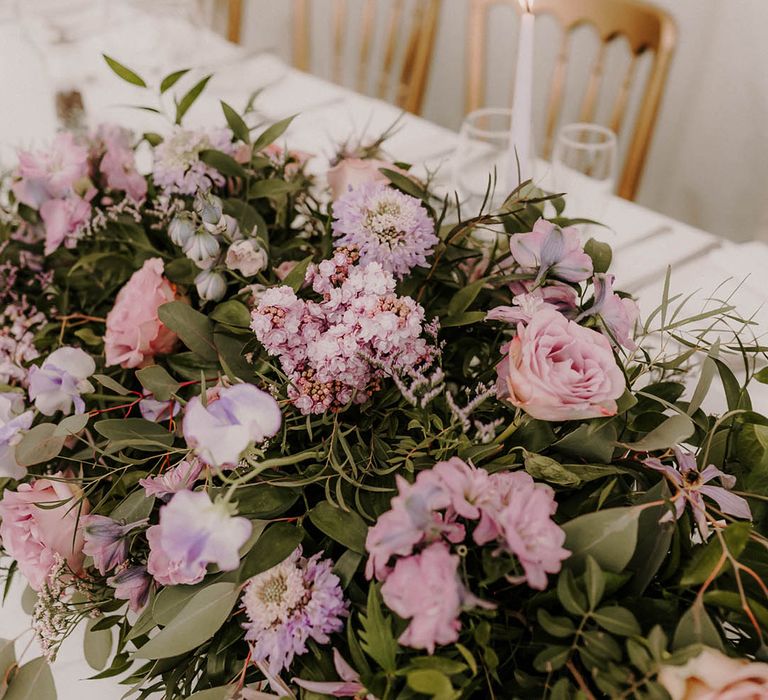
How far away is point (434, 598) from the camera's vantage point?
12.4 inches

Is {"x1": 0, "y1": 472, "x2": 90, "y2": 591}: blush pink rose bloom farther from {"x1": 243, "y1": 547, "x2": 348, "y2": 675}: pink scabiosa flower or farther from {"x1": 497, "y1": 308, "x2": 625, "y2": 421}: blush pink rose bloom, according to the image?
{"x1": 497, "y1": 308, "x2": 625, "y2": 421}: blush pink rose bloom

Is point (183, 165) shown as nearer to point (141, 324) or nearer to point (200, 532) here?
point (141, 324)

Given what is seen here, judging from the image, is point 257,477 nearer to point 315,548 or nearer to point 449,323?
point 315,548

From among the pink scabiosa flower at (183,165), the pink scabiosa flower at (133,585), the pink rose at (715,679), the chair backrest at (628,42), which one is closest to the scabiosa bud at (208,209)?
the pink scabiosa flower at (183,165)

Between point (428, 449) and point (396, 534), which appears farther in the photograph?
point (428, 449)

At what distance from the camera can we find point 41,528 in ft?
1.57

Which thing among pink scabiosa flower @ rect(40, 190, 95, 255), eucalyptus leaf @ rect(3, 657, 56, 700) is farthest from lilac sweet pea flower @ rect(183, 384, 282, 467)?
pink scabiosa flower @ rect(40, 190, 95, 255)

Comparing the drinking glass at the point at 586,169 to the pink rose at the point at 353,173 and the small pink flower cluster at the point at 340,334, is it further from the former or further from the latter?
the small pink flower cluster at the point at 340,334

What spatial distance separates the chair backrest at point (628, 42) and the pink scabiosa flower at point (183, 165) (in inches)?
33.2

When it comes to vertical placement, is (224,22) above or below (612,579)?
below

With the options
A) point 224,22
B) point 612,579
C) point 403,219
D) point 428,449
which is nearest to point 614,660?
point 612,579

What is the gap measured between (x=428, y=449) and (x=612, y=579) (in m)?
0.14

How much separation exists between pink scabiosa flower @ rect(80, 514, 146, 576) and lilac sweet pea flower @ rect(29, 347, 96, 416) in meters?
0.10

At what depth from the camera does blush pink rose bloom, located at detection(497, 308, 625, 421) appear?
0.38 metres
